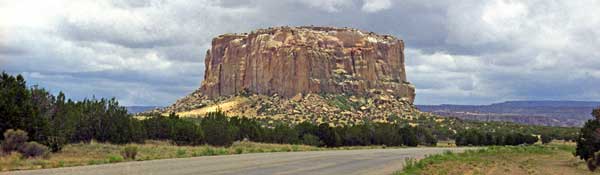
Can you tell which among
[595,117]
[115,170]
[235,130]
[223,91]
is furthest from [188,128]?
[223,91]

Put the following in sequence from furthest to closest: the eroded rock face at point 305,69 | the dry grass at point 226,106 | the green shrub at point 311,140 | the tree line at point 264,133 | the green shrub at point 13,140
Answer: the eroded rock face at point 305,69, the dry grass at point 226,106, the green shrub at point 311,140, the tree line at point 264,133, the green shrub at point 13,140

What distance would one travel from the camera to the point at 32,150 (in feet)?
89.6

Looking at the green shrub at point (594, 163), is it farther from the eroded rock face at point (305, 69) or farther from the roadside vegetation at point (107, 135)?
the eroded rock face at point (305, 69)

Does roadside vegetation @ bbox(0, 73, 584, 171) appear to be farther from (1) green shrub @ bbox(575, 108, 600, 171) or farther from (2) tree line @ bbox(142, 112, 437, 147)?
(1) green shrub @ bbox(575, 108, 600, 171)

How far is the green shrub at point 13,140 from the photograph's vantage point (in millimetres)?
26891

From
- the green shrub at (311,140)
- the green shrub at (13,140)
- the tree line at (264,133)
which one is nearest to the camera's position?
the green shrub at (13,140)

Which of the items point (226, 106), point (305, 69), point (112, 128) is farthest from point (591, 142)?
point (305, 69)

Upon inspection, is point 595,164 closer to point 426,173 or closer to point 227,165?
point 426,173

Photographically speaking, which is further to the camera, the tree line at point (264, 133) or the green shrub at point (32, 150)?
the tree line at point (264, 133)

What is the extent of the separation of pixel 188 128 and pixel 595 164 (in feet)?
91.7

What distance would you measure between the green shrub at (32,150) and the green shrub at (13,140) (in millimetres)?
200

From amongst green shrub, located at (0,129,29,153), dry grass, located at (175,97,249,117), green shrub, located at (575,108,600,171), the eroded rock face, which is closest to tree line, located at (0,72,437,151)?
green shrub, located at (0,129,29,153)

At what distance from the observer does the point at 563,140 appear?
326ft

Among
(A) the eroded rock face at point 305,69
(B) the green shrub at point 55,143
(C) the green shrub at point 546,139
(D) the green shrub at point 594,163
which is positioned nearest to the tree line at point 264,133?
(C) the green shrub at point 546,139
